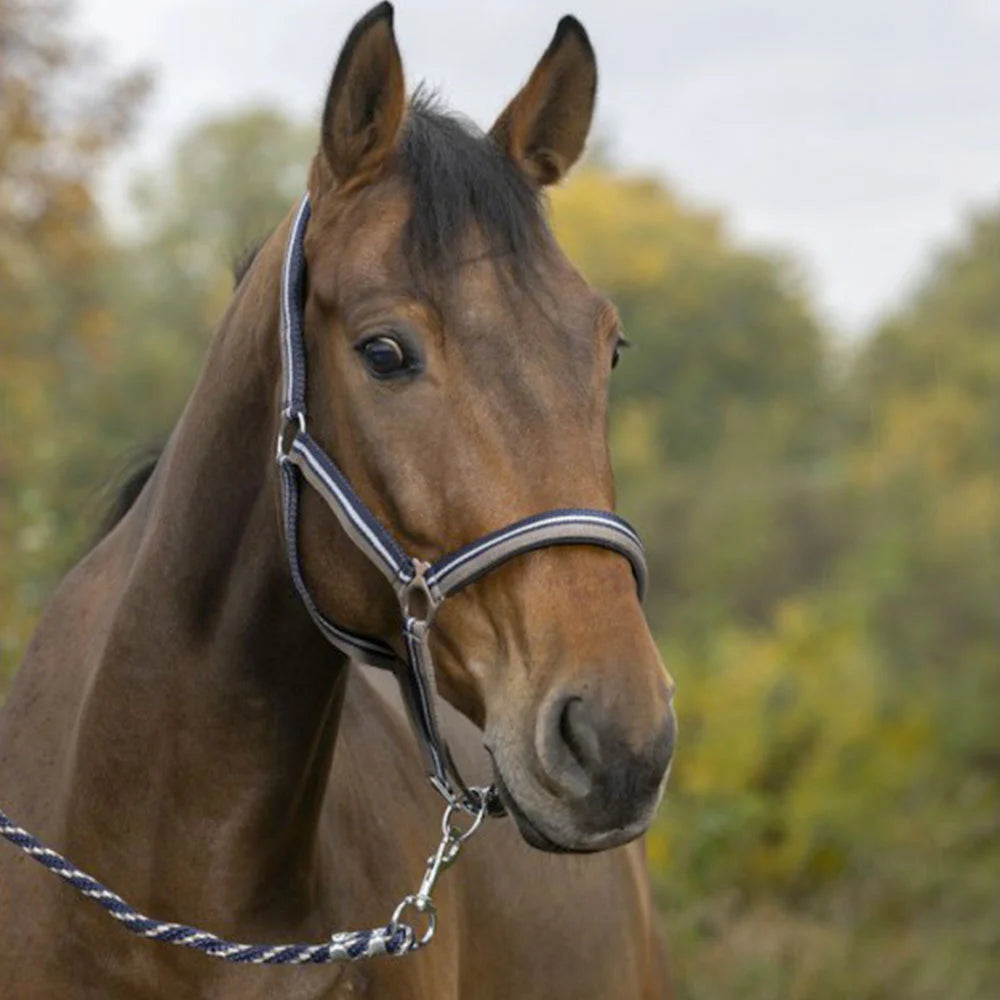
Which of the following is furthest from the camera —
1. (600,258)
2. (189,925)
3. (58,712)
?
(600,258)

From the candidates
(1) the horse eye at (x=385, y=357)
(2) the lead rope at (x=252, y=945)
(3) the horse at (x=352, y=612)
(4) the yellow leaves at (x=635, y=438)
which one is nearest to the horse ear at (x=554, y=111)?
(3) the horse at (x=352, y=612)

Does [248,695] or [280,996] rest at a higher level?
[248,695]

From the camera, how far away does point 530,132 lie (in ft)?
11.0

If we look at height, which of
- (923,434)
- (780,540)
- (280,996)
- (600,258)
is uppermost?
(600,258)

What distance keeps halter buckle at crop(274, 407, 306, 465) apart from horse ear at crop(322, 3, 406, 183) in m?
0.44

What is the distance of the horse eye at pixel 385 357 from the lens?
2.89m

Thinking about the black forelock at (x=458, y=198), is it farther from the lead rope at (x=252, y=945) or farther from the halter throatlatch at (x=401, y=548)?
the lead rope at (x=252, y=945)

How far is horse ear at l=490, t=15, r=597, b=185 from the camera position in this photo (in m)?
3.32

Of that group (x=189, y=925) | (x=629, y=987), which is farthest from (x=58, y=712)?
(x=629, y=987)

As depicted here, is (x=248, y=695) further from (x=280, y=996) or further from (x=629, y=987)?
(x=629, y=987)

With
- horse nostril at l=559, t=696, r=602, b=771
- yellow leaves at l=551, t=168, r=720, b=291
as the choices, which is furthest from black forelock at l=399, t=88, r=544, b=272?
yellow leaves at l=551, t=168, r=720, b=291

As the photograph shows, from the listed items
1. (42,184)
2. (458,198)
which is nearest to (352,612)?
(458,198)

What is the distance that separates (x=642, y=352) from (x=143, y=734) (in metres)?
34.2

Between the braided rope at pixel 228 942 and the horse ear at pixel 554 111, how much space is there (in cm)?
146
